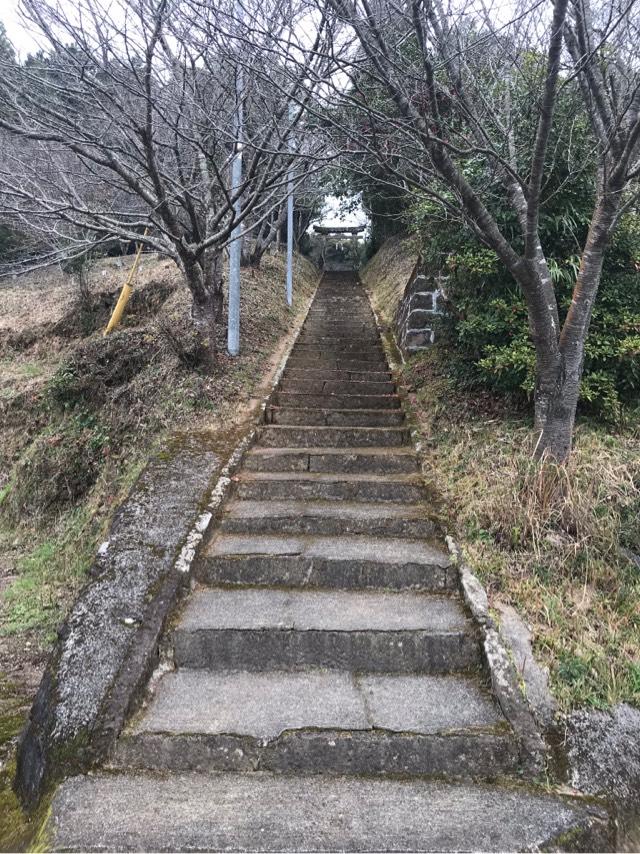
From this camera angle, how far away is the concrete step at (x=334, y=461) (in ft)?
16.8

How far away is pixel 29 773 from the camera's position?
91.5 inches

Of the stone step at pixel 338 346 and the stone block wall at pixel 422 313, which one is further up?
the stone block wall at pixel 422 313

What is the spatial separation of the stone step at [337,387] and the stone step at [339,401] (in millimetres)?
222

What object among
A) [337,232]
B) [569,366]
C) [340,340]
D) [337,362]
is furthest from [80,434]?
[337,232]

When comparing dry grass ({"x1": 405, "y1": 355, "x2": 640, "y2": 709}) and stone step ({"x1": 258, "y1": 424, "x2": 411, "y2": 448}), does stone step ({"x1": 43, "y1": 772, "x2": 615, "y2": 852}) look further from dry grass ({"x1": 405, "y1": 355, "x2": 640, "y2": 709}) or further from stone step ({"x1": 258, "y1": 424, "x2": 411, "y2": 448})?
stone step ({"x1": 258, "y1": 424, "x2": 411, "y2": 448})

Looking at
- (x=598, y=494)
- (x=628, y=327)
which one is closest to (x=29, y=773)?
(x=598, y=494)

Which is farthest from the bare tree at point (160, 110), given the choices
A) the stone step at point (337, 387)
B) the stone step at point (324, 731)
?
the stone step at point (324, 731)

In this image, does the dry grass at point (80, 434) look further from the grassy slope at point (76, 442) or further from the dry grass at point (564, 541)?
the dry grass at point (564, 541)

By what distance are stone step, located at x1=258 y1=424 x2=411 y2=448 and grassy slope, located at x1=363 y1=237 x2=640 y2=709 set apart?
71 cm

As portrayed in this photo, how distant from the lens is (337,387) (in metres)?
7.01

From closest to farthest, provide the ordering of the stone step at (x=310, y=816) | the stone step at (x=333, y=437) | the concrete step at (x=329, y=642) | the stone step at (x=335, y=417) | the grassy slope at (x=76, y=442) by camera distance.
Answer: the stone step at (x=310, y=816)
the concrete step at (x=329, y=642)
the grassy slope at (x=76, y=442)
the stone step at (x=333, y=437)
the stone step at (x=335, y=417)

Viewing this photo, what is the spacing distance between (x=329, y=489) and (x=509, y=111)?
3.72m

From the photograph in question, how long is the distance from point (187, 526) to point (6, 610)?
1801 mm

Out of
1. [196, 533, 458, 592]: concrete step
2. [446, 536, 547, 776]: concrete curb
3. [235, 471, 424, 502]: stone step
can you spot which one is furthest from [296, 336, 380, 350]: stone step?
[446, 536, 547, 776]: concrete curb
